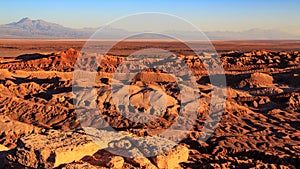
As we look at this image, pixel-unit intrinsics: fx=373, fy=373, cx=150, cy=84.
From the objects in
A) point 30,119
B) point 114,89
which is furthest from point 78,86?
point 30,119

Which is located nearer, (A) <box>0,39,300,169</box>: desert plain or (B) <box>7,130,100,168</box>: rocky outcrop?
(B) <box>7,130,100,168</box>: rocky outcrop

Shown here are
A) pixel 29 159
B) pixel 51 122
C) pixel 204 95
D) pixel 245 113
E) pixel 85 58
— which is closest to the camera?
pixel 29 159

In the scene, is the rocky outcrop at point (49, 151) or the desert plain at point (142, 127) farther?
the desert plain at point (142, 127)

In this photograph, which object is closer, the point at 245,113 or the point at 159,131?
the point at 159,131

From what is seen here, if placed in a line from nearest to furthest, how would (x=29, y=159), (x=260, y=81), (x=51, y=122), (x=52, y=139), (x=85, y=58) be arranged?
(x=29, y=159)
(x=52, y=139)
(x=51, y=122)
(x=260, y=81)
(x=85, y=58)

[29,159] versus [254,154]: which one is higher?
[29,159]

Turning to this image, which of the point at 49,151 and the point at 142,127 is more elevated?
the point at 49,151

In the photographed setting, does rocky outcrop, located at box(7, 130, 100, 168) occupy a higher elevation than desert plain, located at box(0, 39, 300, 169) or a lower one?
higher

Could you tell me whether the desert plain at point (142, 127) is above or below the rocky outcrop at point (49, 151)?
below

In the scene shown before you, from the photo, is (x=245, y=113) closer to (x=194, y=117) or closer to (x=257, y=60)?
(x=194, y=117)

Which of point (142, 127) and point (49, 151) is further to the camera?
point (142, 127)
